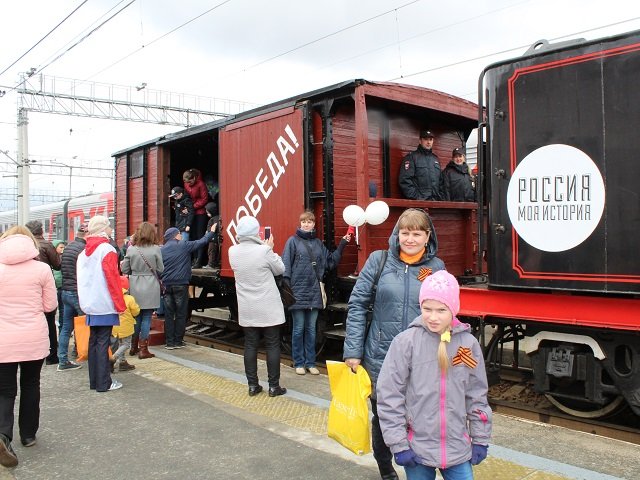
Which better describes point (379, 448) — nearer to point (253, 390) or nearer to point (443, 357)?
point (443, 357)

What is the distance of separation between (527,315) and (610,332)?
60 centimetres

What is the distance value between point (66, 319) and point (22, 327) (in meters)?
3.05

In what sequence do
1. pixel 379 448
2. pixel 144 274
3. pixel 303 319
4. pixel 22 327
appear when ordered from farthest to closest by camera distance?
pixel 144 274 < pixel 303 319 < pixel 22 327 < pixel 379 448

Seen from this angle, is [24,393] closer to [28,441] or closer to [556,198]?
[28,441]

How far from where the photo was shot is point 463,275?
713 centimetres

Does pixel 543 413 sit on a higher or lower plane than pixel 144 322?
lower

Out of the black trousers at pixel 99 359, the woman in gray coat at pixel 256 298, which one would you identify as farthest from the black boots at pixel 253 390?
the black trousers at pixel 99 359

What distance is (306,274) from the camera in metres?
6.19

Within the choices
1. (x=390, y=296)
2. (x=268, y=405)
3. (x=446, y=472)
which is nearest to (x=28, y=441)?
(x=268, y=405)

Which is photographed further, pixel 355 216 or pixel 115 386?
pixel 355 216

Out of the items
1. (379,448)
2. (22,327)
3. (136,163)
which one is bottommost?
(379,448)

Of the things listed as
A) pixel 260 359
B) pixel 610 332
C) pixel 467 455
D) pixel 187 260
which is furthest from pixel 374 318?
pixel 187 260

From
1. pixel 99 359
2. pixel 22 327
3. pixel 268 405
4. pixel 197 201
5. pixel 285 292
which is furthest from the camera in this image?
pixel 197 201

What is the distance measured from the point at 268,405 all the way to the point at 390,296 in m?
2.39
